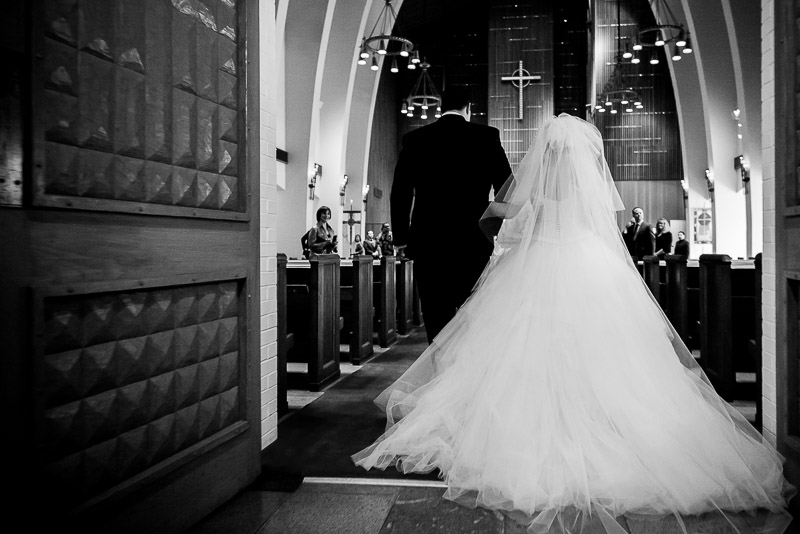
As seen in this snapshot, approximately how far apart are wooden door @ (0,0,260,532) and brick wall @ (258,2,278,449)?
0.22 meters

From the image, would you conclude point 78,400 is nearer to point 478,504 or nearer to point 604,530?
point 478,504

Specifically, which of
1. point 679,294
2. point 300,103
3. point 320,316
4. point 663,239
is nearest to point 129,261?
point 320,316

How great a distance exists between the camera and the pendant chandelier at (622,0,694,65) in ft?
37.9

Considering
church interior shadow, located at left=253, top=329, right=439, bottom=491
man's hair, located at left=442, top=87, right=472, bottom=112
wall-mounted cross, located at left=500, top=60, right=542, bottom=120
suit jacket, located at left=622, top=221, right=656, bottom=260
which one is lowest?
Answer: church interior shadow, located at left=253, top=329, right=439, bottom=491

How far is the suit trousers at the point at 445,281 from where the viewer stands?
3309mm

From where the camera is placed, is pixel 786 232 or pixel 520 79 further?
pixel 520 79

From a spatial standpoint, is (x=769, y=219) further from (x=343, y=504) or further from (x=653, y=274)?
(x=653, y=274)

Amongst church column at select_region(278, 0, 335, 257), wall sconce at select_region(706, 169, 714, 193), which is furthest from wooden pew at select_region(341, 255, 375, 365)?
wall sconce at select_region(706, 169, 714, 193)

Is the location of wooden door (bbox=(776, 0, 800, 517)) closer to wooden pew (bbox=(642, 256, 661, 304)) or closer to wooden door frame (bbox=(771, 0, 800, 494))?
wooden door frame (bbox=(771, 0, 800, 494))

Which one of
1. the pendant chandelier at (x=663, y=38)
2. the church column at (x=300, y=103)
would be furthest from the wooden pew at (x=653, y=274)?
the church column at (x=300, y=103)

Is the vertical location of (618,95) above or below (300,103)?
above

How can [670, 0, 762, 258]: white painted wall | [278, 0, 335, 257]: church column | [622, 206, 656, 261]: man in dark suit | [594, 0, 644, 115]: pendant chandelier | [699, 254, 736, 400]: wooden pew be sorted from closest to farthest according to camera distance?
1. [699, 254, 736, 400]: wooden pew
2. [622, 206, 656, 261]: man in dark suit
3. [670, 0, 762, 258]: white painted wall
4. [278, 0, 335, 257]: church column
5. [594, 0, 644, 115]: pendant chandelier

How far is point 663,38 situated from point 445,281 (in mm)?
15085

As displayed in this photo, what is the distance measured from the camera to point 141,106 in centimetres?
194
